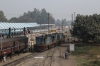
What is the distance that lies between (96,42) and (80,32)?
621cm

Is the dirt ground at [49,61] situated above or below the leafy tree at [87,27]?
below

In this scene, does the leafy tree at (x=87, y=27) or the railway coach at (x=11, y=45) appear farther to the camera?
the leafy tree at (x=87, y=27)

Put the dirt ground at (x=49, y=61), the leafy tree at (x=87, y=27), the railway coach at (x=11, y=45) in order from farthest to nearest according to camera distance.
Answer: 1. the leafy tree at (x=87, y=27)
2. the railway coach at (x=11, y=45)
3. the dirt ground at (x=49, y=61)

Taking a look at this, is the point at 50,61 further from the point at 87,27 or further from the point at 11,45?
the point at 87,27

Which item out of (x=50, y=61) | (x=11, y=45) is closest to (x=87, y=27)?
(x=50, y=61)

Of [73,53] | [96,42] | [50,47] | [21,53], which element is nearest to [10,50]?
[21,53]

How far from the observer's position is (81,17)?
2361 inches

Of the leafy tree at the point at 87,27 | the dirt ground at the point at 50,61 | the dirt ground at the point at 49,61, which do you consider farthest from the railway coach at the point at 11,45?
the leafy tree at the point at 87,27

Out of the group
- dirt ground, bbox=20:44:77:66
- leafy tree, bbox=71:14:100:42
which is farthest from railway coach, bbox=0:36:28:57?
leafy tree, bbox=71:14:100:42

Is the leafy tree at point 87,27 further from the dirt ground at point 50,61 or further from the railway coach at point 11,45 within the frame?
the dirt ground at point 50,61

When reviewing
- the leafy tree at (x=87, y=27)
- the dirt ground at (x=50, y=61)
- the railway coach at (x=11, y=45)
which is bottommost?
the dirt ground at (x=50, y=61)

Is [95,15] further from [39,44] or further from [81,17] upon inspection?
[39,44]

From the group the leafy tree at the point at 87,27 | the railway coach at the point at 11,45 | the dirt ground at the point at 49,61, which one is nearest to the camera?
the dirt ground at the point at 49,61

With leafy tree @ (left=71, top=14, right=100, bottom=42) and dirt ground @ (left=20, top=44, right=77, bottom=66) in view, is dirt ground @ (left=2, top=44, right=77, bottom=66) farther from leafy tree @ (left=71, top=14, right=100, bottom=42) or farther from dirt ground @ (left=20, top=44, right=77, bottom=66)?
leafy tree @ (left=71, top=14, right=100, bottom=42)
